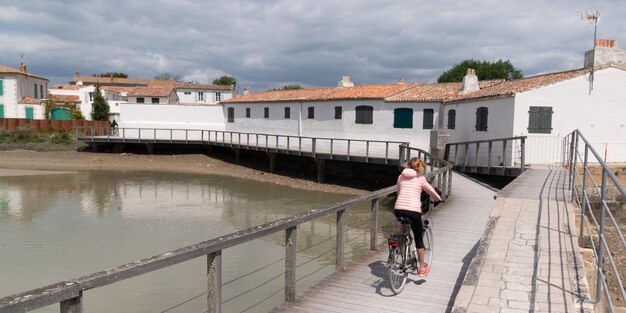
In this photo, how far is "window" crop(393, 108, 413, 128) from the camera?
24688 millimetres

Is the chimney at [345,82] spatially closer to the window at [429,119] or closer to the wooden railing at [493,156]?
the window at [429,119]

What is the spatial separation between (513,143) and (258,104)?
21630 millimetres

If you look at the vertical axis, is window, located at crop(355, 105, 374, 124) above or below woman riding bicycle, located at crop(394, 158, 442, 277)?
above

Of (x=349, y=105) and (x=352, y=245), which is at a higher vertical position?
(x=349, y=105)

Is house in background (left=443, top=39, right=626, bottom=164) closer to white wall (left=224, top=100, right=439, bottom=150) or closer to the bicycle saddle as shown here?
white wall (left=224, top=100, right=439, bottom=150)

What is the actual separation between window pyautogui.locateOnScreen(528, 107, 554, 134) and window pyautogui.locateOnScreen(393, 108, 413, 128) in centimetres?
879

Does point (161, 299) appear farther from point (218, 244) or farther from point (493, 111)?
point (493, 111)

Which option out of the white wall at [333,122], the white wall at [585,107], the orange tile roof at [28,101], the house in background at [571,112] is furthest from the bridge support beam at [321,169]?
the orange tile roof at [28,101]

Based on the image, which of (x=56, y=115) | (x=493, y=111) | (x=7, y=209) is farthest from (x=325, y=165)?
(x=56, y=115)

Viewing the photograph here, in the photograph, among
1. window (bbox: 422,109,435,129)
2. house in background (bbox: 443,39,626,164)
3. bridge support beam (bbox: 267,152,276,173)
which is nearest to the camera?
house in background (bbox: 443,39,626,164)

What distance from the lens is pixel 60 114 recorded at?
4494 centimetres

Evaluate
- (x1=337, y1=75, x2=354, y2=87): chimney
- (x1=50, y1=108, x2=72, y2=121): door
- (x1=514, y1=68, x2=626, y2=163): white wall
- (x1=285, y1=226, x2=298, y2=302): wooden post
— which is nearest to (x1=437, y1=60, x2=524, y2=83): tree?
(x1=337, y1=75, x2=354, y2=87): chimney

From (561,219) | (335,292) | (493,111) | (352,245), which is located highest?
(493,111)

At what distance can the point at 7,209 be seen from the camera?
54.1ft
